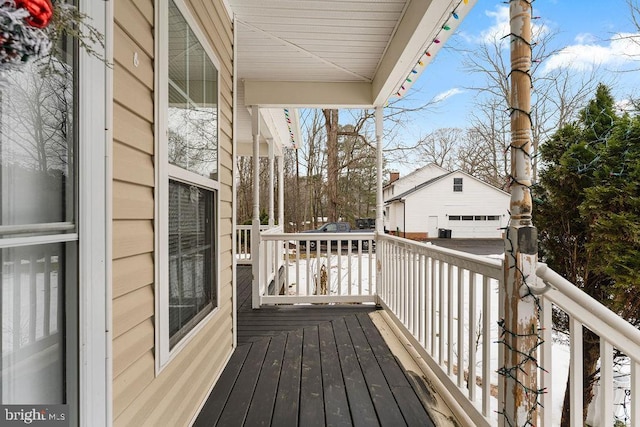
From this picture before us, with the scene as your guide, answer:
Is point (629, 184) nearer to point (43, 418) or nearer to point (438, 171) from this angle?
point (43, 418)

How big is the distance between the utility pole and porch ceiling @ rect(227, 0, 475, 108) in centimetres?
96

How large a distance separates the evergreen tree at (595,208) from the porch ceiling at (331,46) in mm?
1466

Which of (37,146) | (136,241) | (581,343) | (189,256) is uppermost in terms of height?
(37,146)

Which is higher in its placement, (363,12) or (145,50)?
(363,12)

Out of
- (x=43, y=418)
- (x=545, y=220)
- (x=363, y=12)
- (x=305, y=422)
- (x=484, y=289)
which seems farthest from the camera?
(x=545, y=220)

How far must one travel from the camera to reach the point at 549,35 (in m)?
2.72

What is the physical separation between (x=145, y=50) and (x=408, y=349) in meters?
2.62

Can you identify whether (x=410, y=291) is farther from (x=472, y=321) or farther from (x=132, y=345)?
(x=132, y=345)

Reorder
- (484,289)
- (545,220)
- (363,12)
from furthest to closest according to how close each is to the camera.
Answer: (545,220), (363,12), (484,289)

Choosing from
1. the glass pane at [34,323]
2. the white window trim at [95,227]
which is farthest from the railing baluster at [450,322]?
the glass pane at [34,323]

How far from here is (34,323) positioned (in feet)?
2.56

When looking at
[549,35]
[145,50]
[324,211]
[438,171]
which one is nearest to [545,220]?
[549,35]

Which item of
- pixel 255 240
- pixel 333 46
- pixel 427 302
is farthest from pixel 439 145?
pixel 427 302

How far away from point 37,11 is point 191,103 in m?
1.18
